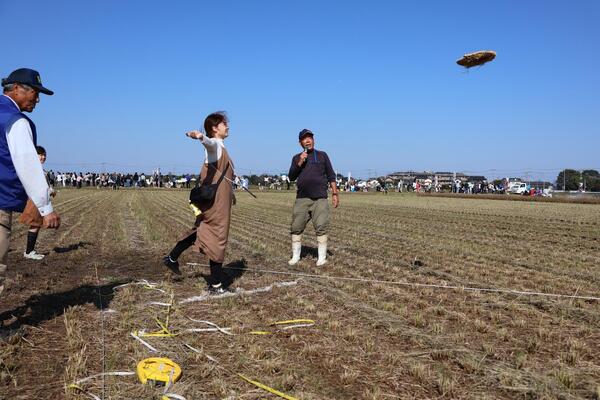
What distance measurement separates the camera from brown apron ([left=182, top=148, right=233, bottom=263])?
5246 mm

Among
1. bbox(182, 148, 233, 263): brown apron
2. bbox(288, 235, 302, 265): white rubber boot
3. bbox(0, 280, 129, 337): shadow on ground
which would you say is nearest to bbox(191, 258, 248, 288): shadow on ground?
bbox(182, 148, 233, 263): brown apron

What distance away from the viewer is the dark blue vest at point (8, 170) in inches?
133

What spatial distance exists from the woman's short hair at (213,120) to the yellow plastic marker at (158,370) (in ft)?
9.10

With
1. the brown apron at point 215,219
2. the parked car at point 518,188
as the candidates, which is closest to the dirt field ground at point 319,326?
the brown apron at point 215,219

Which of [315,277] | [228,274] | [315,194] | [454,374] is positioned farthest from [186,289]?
[454,374]

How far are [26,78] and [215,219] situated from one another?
2300mm

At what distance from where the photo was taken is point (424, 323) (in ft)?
14.1

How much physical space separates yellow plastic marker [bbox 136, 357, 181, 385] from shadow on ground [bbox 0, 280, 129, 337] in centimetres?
155

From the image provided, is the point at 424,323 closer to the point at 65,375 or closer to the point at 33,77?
the point at 65,375

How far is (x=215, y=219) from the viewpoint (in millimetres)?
5258

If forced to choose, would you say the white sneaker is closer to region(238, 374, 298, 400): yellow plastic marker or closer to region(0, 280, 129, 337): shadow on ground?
region(0, 280, 129, 337): shadow on ground

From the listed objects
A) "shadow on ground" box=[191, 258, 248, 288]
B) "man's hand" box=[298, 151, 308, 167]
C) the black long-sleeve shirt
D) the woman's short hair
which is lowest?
"shadow on ground" box=[191, 258, 248, 288]

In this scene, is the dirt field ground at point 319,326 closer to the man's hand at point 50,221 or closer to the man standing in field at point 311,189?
the man standing in field at point 311,189

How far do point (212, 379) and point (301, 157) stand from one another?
4389mm
